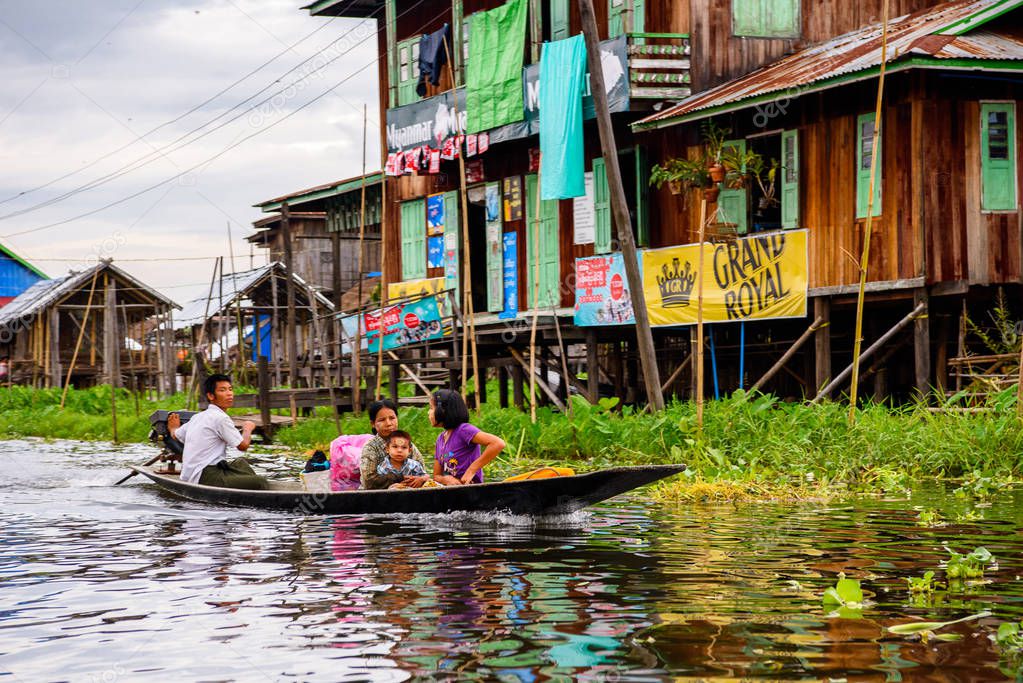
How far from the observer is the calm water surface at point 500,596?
638cm

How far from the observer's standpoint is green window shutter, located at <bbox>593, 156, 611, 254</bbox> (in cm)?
2172

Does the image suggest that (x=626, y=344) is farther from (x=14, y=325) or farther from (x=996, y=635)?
(x=14, y=325)

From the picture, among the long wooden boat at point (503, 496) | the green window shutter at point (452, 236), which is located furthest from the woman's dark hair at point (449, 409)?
the green window shutter at point (452, 236)

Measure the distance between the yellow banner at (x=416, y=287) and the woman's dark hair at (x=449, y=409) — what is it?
1314 centimetres

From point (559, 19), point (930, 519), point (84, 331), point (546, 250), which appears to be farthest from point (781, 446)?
point (84, 331)

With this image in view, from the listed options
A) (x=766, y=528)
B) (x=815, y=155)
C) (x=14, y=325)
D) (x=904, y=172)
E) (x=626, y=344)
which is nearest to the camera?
(x=766, y=528)

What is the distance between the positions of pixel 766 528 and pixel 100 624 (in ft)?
17.9

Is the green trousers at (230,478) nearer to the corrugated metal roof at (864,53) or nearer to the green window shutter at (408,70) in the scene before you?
the corrugated metal roof at (864,53)

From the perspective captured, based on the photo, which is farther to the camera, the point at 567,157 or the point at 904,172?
the point at 567,157

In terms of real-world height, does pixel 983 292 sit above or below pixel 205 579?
above

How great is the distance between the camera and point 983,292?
17516 millimetres

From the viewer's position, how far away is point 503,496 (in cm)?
1127

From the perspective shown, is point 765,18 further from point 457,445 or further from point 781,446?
point 457,445

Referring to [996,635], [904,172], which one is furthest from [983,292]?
[996,635]
